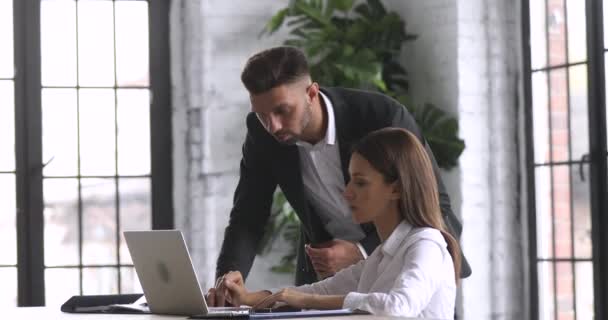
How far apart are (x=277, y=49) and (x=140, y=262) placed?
70cm

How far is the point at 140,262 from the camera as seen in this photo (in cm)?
275

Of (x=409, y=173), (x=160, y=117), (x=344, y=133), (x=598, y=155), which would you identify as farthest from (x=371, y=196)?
(x=160, y=117)

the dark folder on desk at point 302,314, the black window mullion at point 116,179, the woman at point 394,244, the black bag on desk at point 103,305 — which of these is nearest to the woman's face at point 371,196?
the woman at point 394,244

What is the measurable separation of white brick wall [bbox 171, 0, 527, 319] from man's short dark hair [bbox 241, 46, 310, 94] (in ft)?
8.08

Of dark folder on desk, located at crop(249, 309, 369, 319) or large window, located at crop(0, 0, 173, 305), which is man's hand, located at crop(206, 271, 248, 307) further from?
large window, located at crop(0, 0, 173, 305)

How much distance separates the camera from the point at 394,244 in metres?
2.60

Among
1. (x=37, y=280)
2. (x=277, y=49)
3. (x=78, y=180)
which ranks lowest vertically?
(x=37, y=280)

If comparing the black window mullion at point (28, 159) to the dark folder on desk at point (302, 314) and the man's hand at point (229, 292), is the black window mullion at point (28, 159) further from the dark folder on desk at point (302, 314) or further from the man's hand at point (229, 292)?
the dark folder on desk at point (302, 314)

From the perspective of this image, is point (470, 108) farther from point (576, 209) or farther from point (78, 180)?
point (78, 180)

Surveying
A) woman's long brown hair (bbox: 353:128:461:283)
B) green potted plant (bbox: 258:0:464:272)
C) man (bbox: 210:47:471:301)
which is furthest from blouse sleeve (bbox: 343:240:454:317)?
green potted plant (bbox: 258:0:464:272)

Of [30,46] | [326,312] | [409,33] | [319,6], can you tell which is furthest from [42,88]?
[326,312]

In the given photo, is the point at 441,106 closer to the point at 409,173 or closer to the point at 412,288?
the point at 409,173

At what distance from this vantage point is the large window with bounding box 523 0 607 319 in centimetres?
507

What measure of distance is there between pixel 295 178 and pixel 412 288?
864mm
